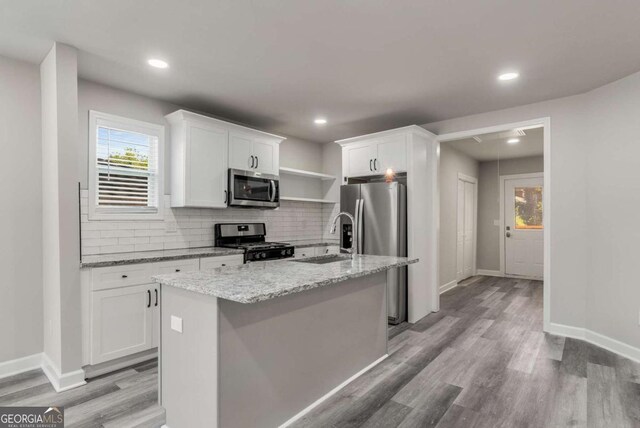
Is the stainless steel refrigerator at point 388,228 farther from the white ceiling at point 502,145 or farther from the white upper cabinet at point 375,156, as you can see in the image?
the white ceiling at point 502,145

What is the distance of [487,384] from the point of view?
2623 millimetres

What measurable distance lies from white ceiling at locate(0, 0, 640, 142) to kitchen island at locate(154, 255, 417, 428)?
1682mm

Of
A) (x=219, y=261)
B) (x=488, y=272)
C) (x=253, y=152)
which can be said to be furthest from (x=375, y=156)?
(x=488, y=272)

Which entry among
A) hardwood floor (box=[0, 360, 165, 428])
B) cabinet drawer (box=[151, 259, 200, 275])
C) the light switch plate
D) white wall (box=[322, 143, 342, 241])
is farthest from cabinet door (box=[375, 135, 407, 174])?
hardwood floor (box=[0, 360, 165, 428])

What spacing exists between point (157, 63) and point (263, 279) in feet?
7.12

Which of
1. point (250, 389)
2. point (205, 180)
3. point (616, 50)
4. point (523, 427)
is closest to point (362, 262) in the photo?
point (250, 389)

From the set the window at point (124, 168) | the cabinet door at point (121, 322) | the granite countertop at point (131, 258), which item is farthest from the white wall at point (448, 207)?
the cabinet door at point (121, 322)

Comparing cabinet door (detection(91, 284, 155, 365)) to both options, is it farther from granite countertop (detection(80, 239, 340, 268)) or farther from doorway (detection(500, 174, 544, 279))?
doorway (detection(500, 174, 544, 279))

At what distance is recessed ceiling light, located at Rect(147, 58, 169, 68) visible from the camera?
2846 millimetres

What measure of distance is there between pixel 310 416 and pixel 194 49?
2.80 meters

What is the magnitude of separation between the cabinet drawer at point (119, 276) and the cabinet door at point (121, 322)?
0.14ft

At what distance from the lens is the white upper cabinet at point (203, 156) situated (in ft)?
12.1

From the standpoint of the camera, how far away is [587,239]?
A: 141 inches

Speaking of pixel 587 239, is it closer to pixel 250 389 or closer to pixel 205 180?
pixel 250 389
